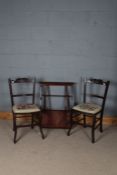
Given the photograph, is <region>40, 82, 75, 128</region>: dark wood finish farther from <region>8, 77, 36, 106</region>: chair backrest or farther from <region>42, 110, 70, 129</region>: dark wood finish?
<region>8, 77, 36, 106</region>: chair backrest

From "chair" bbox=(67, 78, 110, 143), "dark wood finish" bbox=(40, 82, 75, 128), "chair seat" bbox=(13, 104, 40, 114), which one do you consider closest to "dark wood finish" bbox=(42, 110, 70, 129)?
"dark wood finish" bbox=(40, 82, 75, 128)

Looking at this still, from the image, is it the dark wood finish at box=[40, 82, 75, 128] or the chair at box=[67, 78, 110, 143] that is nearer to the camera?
the chair at box=[67, 78, 110, 143]

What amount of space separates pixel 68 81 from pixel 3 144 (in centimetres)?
138

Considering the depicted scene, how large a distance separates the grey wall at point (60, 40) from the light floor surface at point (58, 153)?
2.59 ft

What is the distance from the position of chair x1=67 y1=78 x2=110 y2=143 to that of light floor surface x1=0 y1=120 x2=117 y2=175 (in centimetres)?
16

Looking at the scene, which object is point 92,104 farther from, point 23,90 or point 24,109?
point 23,90

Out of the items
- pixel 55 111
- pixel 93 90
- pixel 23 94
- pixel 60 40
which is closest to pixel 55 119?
pixel 55 111

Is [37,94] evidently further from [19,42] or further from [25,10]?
[25,10]

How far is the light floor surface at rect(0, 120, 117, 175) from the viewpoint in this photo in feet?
9.08

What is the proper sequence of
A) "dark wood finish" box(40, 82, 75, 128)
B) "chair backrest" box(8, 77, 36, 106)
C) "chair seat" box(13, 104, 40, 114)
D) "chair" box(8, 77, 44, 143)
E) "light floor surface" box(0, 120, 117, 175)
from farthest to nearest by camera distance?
"chair backrest" box(8, 77, 36, 106)
"dark wood finish" box(40, 82, 75, 128)
"chair" box(8, 77, 44, 143)
"chair seat" box(13, 104, 40, 114)
"light floor surface" box(0, 120, 117, 175)

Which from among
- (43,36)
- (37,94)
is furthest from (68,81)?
(43,36)

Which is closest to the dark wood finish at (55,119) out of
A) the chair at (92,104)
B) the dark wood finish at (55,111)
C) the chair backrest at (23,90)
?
the dark wood finish at (55,111)

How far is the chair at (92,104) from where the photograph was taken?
3.49m

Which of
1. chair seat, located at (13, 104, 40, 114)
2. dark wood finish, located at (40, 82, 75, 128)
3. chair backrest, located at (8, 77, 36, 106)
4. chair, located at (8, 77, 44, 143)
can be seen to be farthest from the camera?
chair backrest, located at (8, 77, 36, 106)
